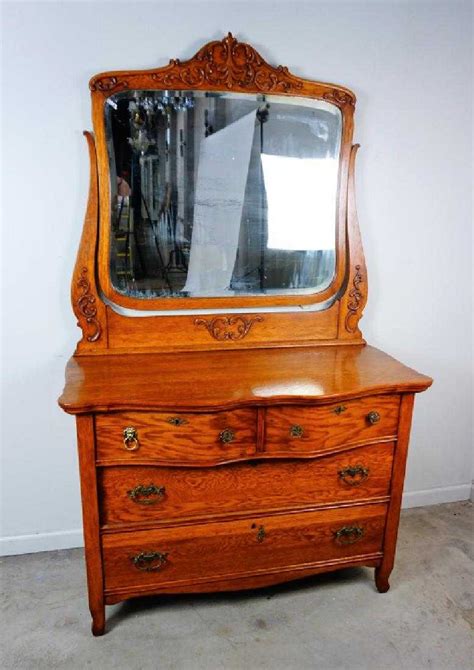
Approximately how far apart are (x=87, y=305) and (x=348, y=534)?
125 cm

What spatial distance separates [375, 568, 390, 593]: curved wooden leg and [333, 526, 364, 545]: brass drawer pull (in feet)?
0.70

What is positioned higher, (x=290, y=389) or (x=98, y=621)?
(x=290, y=389)

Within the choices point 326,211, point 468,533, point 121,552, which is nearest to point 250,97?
point 326,211

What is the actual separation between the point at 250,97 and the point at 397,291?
3.30ft

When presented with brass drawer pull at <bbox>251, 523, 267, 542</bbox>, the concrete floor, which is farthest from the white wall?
brass drawer pull at <bbox>251, 523, 267, 542</bbox>

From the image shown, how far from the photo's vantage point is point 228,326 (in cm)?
186

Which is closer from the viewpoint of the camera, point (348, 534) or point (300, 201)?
point (348, 534)

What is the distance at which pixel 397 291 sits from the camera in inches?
83.2

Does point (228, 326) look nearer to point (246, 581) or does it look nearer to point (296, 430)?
point (296, 430)

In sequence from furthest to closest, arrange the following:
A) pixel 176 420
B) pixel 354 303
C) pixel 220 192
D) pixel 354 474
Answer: pixel 354 303 < pixel 220 192 < pixel 354 474 < pixel 176 420

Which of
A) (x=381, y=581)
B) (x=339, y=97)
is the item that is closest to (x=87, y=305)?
(x=339, y=97)

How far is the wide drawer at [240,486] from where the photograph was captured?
1.50m

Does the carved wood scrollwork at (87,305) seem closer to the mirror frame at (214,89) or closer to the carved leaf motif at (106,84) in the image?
the mirror frame at (214,89)

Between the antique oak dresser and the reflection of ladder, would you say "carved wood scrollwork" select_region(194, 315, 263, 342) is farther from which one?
the reflection of ladder
